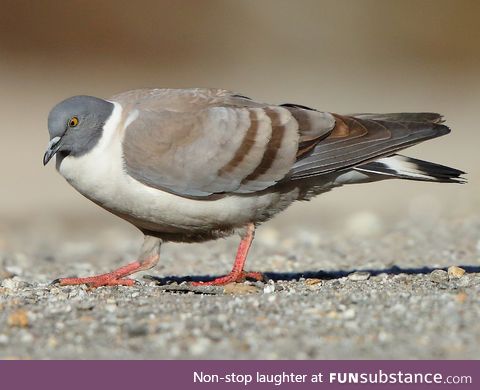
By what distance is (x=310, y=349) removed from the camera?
213 inches

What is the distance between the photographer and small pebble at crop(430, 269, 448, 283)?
7.57 meters

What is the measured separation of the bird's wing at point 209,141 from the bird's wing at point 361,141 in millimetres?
85

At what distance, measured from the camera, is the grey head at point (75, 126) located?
740 centimetres

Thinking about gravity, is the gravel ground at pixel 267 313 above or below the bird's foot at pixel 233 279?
below

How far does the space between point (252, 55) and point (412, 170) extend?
25380 millimetres

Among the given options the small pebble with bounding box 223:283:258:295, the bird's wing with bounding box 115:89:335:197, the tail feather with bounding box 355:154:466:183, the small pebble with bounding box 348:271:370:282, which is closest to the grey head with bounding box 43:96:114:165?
the bird's wing with bounding box 115:89:335:197

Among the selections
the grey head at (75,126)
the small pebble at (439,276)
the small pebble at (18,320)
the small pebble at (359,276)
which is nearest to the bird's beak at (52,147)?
the grey head at (75,126)

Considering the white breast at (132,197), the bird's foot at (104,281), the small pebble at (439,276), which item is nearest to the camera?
the white breast at (132,197)

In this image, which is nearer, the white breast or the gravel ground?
the gravel ground

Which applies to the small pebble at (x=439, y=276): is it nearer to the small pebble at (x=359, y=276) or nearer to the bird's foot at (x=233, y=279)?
the small pebble at (x=359, y=276)

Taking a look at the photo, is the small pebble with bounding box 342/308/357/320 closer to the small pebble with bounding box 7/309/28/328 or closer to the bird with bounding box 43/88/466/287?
the bird with bounding box 43/88/466/287

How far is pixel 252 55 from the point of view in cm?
3288

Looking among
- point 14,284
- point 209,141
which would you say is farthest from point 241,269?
point 14,284

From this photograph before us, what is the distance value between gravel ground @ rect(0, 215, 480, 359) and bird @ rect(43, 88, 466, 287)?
0.53 meters
